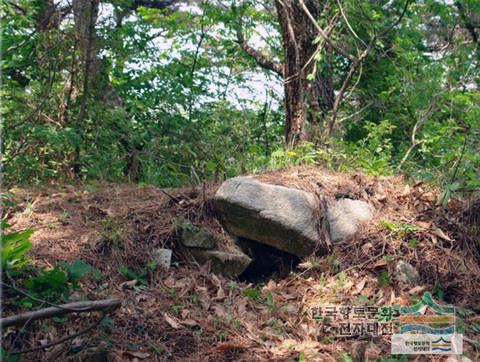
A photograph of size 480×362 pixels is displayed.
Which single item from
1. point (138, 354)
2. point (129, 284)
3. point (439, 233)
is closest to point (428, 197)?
point (439, 233)

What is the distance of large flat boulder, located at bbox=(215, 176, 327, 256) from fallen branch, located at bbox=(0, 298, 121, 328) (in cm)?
131

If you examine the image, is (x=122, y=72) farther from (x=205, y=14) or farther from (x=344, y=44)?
(x=344, y=44)

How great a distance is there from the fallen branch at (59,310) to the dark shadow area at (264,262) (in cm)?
137

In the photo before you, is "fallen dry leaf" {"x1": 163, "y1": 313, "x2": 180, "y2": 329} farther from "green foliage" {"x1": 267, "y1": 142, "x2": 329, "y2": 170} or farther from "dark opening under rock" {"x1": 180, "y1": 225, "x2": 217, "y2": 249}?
"green foliage" {"x1": 267, "y1": 142, "x2": 329, "y2": 170}

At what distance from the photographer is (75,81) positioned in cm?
566

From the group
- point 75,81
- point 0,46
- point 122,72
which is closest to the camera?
point 0,46

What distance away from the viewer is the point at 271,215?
148 inches

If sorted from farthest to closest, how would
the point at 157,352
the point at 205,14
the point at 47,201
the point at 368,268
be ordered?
1. the point at 205,14
2. the point at 47,201
3. the point at 368,268
4. the point at 157,352

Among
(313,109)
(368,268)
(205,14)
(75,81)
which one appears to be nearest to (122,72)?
(75,81)

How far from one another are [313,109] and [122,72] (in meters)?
2.45

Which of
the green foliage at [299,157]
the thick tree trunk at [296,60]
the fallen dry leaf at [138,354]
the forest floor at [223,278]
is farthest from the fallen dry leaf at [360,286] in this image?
the thick tree trunk at [296,60]

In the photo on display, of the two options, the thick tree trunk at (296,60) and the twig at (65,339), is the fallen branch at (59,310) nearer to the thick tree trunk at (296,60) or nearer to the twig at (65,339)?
the twig at (65,339)

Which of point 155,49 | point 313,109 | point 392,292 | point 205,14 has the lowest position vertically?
point 392,292

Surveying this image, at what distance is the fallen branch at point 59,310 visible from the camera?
8.52ft
